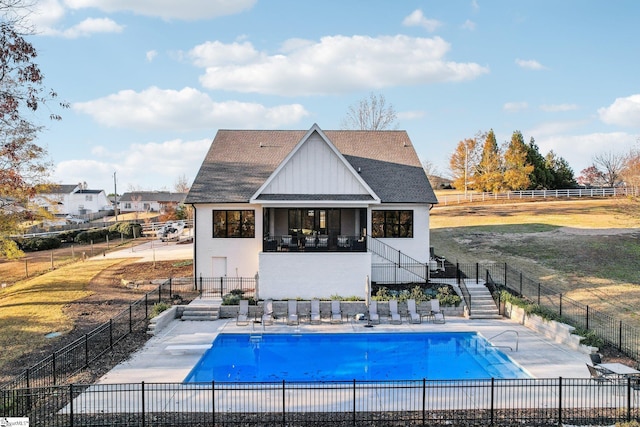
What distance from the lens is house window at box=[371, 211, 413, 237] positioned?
25516 millimetres

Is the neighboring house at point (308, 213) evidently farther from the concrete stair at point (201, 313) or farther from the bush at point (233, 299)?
the concrete stair at point (201, 313)

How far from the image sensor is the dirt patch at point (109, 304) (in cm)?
1477

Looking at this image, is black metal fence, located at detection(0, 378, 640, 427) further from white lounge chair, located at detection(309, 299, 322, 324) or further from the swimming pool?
white lounge chair, located at detection(309, 299, 322, 324)

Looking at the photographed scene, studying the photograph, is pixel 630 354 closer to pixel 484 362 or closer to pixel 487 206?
pixel 484 362

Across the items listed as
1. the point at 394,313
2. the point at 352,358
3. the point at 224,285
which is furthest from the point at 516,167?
the point at 352,358

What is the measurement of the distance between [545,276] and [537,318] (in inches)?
314

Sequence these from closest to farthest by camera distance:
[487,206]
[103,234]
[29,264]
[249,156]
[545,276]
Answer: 1. [545,276]
2. [249,156]
3. [29,264]
4. [103,234]
5. [487,206]

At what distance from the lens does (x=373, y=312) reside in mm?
20750

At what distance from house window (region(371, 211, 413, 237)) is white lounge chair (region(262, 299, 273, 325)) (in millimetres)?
7646

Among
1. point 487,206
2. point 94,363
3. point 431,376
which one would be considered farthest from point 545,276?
point 487,206

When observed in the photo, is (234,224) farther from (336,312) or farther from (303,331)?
(303,331)

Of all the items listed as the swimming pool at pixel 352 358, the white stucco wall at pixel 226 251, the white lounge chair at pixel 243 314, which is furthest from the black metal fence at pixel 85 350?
the white lounge chair at pixel 243 314

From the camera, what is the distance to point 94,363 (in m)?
14.8

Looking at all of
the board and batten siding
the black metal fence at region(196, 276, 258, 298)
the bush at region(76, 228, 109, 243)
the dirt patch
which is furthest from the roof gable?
the bush at region(76, 228, 109, 243)
